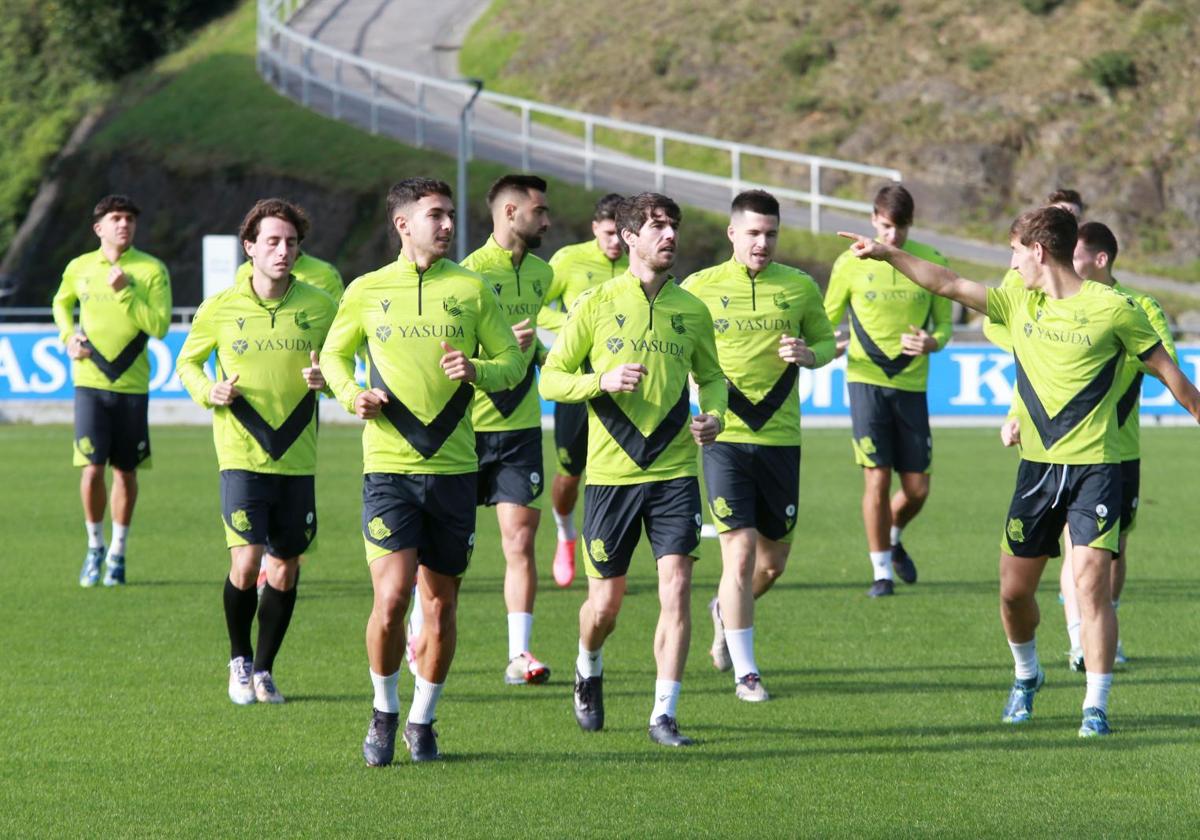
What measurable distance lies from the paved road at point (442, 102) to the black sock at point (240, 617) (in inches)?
Answer: 1101

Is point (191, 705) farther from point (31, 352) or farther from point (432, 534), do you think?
point (31, 352)

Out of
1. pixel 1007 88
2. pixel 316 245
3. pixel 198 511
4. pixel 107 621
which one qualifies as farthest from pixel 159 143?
pixel 107 621

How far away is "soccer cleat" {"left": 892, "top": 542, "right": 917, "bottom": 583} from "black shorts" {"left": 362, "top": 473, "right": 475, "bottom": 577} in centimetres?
563

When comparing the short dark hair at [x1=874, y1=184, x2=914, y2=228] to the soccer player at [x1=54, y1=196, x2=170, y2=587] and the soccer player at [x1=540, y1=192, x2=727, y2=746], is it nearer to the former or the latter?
the soccer player at [x1=540, y1=192, x2=727, y2=746]

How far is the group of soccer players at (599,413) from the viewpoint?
277 inches

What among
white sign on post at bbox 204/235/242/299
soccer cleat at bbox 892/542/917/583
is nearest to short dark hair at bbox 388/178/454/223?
soccer cleat at bbox 892/542/917/583

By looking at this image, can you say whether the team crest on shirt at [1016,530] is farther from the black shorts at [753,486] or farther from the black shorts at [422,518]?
the black shorts at [422,518]

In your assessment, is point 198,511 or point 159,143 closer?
point 198,511

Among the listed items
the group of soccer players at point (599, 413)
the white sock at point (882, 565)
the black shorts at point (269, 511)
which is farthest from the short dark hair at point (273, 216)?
the white sock at point (882, 565)

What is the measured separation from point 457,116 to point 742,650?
35763 millimetres

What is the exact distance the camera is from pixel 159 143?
44031 mm

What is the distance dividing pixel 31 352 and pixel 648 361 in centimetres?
1839

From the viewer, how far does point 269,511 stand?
8328 mm

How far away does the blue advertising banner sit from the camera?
917 inches
